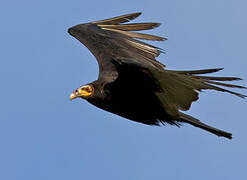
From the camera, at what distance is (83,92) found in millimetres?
8625

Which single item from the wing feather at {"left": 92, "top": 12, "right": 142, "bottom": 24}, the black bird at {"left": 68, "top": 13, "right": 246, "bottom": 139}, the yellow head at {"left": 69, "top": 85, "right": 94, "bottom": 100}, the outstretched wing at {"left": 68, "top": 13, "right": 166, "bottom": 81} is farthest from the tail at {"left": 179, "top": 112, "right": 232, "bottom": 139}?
the wing feather at {"left": 92, "top": 12, "right": 142, "bottom": 24}

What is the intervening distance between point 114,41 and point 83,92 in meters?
1.62

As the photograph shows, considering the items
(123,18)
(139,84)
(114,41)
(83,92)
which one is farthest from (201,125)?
(123,18)

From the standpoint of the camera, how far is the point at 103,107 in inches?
337

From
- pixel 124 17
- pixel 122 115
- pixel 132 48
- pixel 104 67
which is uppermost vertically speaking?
pixel 124 17

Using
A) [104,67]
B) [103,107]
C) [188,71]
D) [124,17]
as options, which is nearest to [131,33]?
[124,17]

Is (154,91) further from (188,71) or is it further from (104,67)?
(104,67)

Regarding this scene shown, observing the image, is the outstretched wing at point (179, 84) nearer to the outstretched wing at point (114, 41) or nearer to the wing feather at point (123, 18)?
the outstretched wing at point (114, 41)

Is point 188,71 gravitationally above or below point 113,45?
below

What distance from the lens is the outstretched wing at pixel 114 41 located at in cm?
931

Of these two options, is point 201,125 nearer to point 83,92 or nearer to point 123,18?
point 83,92

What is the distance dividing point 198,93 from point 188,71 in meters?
0.31

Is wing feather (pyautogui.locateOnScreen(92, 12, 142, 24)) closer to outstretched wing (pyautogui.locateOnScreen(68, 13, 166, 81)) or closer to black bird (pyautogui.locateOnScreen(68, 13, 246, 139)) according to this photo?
outstretched wing (pyautogui.locateOnScreen(68, 13, 166, 81))

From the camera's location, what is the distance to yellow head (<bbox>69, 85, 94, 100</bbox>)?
8.56 metres
